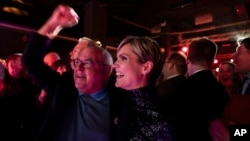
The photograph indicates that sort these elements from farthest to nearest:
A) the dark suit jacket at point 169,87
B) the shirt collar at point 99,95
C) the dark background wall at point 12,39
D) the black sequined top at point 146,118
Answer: the dark background wall at point 12,39
the dark suit jacket at point 169,87
the shirt collar at point 99,95
the black sequined top at point 146,118

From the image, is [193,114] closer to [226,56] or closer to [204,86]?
[204,86]

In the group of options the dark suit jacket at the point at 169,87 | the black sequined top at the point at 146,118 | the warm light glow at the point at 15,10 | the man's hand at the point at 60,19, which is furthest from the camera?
the warm light glow at the point at 15,10


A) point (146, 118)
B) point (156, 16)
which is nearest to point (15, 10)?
point (156, 16)

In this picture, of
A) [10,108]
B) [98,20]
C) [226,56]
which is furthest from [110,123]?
[226,56]

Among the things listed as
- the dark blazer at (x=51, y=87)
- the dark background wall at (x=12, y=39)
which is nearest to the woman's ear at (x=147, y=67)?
the dark blazer at (x=51, y=87)

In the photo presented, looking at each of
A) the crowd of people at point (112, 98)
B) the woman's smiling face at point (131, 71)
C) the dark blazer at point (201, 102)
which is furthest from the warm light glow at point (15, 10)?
the woman's smiling face at point (131, 71)

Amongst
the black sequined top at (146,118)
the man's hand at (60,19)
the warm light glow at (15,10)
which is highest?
the warm light glow at (15,10)

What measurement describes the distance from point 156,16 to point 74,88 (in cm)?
638

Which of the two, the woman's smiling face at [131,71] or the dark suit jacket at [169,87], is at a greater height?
the woman's smiling face at [131,71]

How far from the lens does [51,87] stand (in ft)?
5.98

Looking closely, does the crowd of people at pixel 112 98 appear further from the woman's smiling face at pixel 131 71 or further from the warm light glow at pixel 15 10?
the warm light glow at pixel 15 10

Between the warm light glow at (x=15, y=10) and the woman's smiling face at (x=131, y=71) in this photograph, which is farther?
the warm light glow at (x=15, y=10)

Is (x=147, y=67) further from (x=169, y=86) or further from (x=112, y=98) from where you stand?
(x=169, y=86)

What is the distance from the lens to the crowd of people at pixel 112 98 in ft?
4.61
